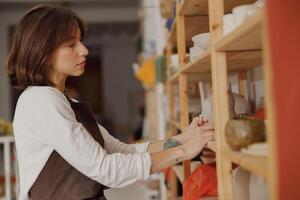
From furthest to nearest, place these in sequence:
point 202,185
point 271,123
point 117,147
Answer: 1. point 117,147
2. point 202,185
3. point 271,123

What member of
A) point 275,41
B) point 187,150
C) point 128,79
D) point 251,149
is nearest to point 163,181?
point 187,150

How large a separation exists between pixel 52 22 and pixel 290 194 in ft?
Answer: 2.97

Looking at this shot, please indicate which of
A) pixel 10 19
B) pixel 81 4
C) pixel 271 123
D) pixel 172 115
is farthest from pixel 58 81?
pixel 10 19

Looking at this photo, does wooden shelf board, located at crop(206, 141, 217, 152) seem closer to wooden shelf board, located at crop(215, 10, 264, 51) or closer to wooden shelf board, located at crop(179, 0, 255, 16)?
wooden shelf board, located at crop(215, 10, 264, 51)

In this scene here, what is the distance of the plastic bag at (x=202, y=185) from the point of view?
59.0 inches

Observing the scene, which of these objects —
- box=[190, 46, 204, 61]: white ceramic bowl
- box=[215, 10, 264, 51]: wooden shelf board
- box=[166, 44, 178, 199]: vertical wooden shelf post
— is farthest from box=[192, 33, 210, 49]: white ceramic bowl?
box=[166, 44, 178, 199]: vertical wooden shelf post

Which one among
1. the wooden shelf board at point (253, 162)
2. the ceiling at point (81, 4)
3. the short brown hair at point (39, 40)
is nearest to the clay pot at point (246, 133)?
the wooden shelf board at point (253, 162)

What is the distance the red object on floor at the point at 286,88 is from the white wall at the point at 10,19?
21.1 ft

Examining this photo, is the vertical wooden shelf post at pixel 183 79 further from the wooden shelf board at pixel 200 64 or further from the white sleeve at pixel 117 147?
the white sleeve at pixel 117 147

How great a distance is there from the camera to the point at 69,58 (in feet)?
4.41

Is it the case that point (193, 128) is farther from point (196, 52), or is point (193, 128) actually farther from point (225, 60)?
point (225, 60)

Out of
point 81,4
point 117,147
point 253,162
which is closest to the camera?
point 253,162

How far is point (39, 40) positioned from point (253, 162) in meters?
0.79

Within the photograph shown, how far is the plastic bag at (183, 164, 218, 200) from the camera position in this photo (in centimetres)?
150
